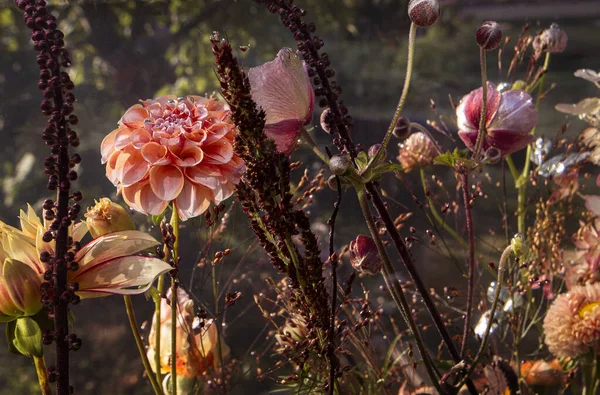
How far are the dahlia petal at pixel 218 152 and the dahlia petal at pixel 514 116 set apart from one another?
0.23 m

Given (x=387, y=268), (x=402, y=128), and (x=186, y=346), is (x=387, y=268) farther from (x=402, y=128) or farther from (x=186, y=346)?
(x=186, y=346)

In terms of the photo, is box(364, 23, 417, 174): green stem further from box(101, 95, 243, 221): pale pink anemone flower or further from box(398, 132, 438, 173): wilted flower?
box(398, 132, 438, 173): wilted flower

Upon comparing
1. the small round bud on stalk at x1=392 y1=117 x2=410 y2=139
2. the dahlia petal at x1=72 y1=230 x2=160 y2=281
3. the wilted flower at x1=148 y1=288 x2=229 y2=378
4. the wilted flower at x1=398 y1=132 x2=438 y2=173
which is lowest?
the wilted flower at x1=148 y1=288 x2=229 y2=378

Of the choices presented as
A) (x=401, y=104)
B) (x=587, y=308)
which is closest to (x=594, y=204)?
(x=587, y=308)

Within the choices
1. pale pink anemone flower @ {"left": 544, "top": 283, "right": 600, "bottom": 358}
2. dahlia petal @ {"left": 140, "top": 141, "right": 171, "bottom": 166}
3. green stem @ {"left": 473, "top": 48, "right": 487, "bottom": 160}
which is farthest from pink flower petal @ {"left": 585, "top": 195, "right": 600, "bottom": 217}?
dahlia petal @ {"left": 140, "top": 141, "right": 171, "bottom": 166}

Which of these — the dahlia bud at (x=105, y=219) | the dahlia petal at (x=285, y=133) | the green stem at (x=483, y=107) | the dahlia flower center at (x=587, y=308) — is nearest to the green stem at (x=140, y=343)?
the dahlia bud at (x=105, y=219)

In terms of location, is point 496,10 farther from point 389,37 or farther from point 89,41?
point 89,41

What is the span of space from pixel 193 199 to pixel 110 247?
6cm

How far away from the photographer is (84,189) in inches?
28.8

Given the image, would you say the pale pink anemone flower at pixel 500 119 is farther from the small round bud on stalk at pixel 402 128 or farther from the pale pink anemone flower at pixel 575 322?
the pale pink anemone flower at pixel 575 322

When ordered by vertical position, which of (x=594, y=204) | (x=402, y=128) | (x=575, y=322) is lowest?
(x=575, y=322)

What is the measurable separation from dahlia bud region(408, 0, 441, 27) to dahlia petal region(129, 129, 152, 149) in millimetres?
193

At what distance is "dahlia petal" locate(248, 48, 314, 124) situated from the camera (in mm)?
420

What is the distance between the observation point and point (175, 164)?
16.6 inches
